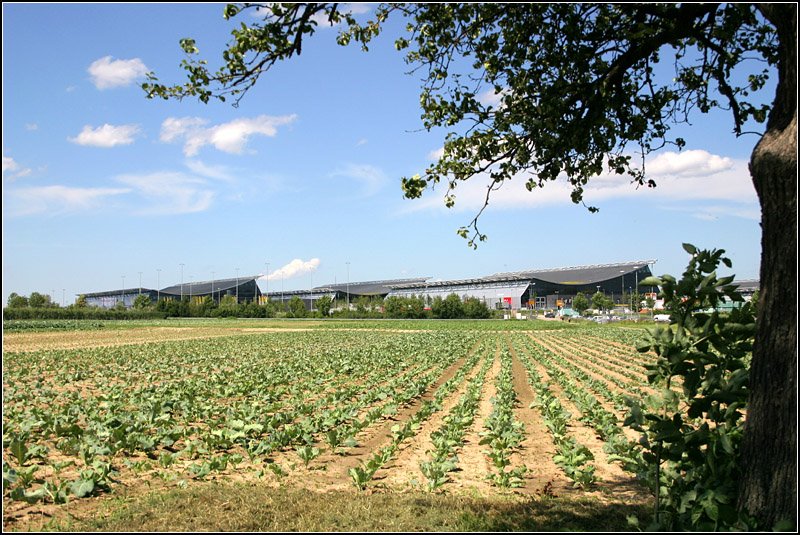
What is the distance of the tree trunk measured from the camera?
3.71 metres

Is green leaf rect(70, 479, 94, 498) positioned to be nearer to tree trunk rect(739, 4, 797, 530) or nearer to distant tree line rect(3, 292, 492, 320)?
tree trunk rect(739, 4, 797, 530)

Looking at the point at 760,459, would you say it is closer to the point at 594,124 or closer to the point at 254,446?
the point at 594,124

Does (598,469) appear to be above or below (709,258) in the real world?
below

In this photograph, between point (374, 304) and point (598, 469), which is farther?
point (374, 304)

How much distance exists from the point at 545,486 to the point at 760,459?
3.10 m

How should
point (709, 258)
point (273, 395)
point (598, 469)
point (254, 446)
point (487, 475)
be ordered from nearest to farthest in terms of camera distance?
1. point (709, 258)
2. point (487, 475)
3. point (598, 469)
4. point (254, 446)
5. point (273, 395)

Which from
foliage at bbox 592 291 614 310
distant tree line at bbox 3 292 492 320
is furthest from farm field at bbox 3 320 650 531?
foliage at bbox 592 291 614 310

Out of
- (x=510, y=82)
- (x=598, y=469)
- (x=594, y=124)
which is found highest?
(x=510, y=82)

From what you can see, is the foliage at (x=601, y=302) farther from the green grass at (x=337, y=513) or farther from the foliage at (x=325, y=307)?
the green grass at (x=337, y=513)

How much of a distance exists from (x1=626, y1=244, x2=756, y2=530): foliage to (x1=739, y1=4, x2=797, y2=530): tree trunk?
20cm

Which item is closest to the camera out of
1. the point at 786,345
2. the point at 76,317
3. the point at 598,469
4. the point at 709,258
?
the point at 786,345

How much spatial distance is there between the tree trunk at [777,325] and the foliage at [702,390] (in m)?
0.20

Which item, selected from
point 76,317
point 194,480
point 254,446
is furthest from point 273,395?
point 76,317

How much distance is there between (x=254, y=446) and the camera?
328 inches
